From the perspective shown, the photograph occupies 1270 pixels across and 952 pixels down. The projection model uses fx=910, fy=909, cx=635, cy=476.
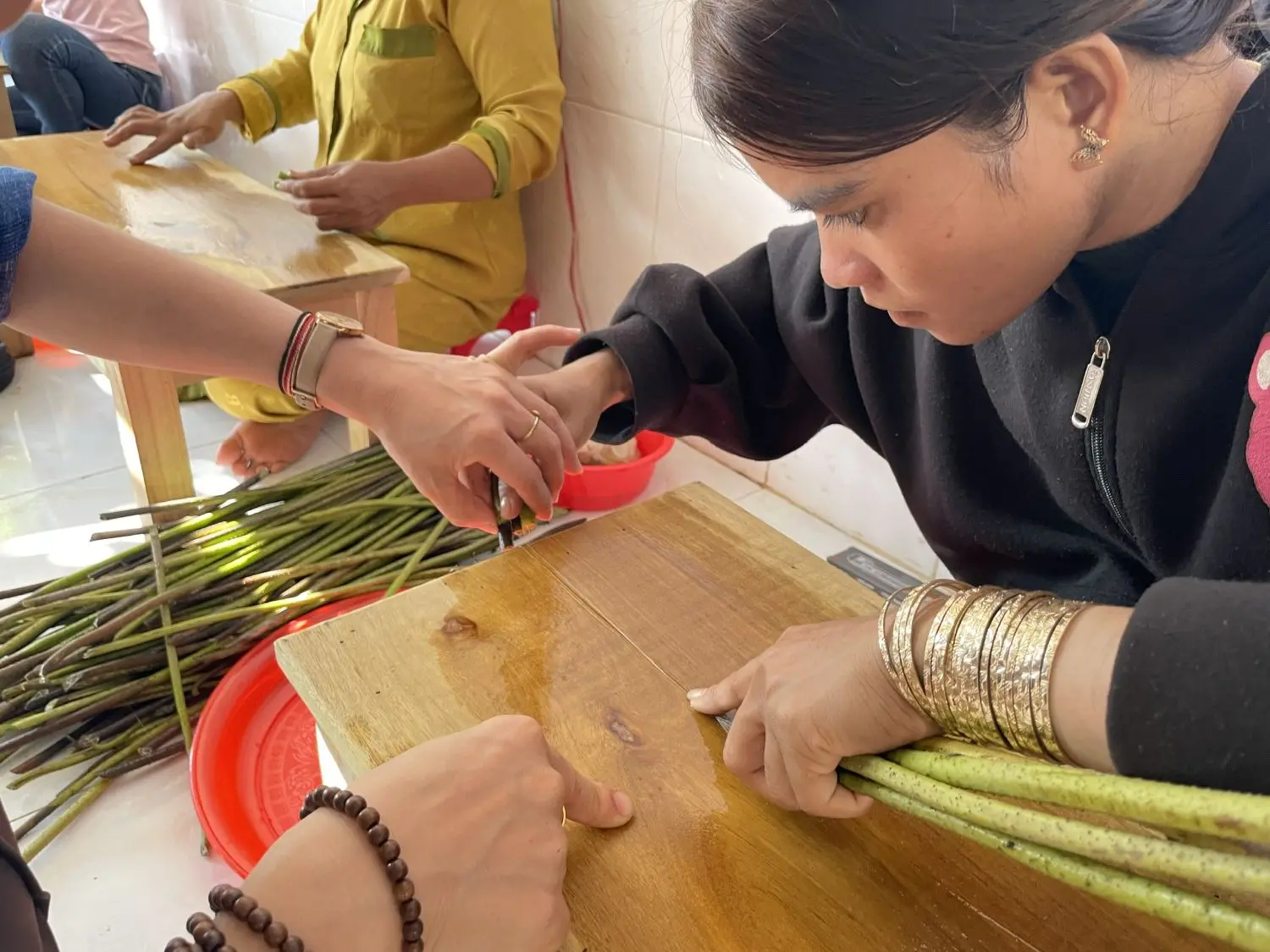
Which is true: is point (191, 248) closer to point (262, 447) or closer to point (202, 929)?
point (262, 447)

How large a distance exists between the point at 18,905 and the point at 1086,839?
0.50 meters

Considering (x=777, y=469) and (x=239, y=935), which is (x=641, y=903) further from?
(x=777, y=469)

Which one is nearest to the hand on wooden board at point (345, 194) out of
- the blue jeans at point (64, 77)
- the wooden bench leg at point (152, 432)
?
the wooden bench leg at point (152, 432)

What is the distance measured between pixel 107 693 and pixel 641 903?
2.63ft

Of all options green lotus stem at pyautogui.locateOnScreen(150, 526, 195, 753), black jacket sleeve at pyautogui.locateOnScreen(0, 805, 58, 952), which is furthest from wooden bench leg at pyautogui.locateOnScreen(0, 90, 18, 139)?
black jacket sleeve at pyautogui.locateOnScreen(0, 805, 58, 952)

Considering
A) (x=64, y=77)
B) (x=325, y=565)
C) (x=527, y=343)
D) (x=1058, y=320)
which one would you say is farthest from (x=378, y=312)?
(x=64, y=77)

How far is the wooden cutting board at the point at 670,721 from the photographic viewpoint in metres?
0.55

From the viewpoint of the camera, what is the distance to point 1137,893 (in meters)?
0.40

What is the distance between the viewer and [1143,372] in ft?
1.94

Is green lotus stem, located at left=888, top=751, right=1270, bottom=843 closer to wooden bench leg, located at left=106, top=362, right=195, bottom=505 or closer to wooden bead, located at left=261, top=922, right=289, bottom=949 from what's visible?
wooden bead, located at left=261, top=922, right=289, bottom=949

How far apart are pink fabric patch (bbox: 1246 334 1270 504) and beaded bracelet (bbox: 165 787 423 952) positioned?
54 cm

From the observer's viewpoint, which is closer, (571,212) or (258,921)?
(258,921)

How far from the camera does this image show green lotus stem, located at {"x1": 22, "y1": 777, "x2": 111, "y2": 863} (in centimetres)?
95

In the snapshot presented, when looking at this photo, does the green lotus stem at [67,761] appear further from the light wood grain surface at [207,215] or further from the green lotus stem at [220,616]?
the light wood grain surface at [207,215]
